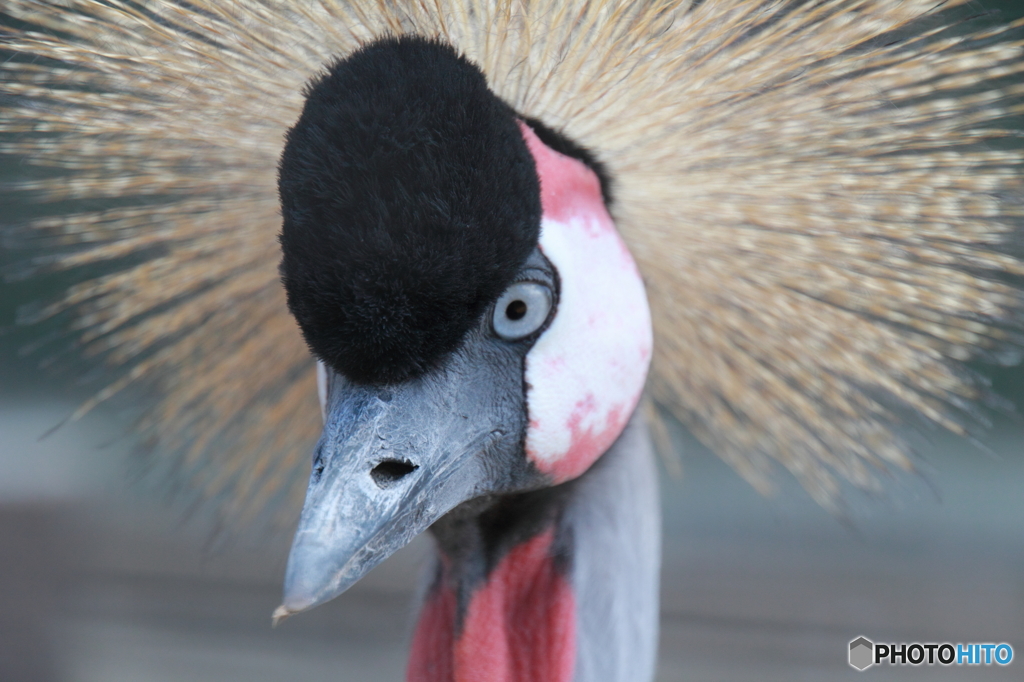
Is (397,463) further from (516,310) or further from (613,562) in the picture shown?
(613,562)

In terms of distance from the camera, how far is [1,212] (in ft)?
4.74

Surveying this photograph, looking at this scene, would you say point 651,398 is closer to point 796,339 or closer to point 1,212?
point 796,339

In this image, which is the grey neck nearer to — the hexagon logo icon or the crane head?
the crane head

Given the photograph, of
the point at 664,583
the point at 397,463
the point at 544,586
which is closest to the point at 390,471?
the point at 397,463

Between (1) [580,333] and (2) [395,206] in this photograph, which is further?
(1) [580,333]

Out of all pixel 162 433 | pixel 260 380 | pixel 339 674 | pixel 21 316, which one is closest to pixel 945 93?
pixel 260 380

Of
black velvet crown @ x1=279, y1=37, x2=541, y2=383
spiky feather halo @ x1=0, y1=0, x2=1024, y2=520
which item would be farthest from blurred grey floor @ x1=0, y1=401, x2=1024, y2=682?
black velvet crown @ x1=279, y1=37, x2=541, y2=383

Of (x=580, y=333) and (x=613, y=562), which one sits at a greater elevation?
(x=580, y=333)

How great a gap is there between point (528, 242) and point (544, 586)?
1.13 ft

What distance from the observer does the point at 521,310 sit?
0.69 metres

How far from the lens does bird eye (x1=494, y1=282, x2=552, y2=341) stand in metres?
0.68

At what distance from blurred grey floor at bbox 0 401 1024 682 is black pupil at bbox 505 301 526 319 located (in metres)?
1.66
